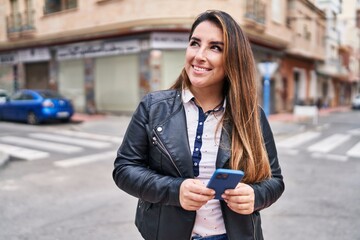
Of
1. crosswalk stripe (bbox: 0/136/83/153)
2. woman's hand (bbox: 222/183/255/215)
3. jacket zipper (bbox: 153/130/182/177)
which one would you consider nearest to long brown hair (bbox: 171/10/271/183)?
woman's hand (bbox: 222/183/255/215)

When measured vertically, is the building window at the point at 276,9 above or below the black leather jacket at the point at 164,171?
above

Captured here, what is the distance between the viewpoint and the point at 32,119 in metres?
13.3

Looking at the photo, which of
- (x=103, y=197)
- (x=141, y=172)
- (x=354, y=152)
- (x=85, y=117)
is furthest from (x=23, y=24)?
(x=141, y=172)

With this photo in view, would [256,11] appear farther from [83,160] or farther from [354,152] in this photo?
[83,160]

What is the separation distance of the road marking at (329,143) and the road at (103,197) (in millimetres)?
121

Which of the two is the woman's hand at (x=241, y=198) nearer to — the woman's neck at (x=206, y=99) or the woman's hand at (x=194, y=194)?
the woman's hand at (x=194, y=194)

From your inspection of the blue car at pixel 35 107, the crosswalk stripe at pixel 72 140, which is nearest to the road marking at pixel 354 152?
the crosswalk stripe at pixel 72 140

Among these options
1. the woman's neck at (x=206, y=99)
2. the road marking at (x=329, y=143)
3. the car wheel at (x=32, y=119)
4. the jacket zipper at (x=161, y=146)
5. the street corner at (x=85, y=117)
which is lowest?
the road marking at (x=329, y=143)

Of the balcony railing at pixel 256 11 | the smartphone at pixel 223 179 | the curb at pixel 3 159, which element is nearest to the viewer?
the smartphone at pixel 223 179

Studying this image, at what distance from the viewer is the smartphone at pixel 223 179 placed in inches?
44.4

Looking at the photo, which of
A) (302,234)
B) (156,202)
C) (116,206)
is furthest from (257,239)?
(116,206)

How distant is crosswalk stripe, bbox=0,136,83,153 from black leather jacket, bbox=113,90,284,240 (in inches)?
283

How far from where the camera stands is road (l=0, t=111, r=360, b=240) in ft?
12.4

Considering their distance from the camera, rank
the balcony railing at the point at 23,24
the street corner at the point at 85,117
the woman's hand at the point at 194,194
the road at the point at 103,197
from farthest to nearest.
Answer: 1. the street corner at the point at 85,117
2. the balcony railing at the point at 23,24
3. the road at the point at 103,197
4. the woman's hand at the point at 194,194
